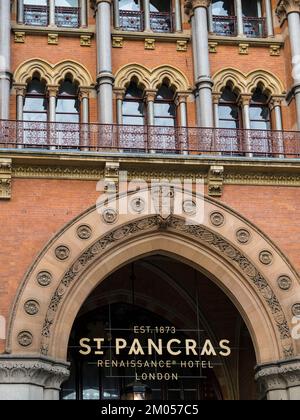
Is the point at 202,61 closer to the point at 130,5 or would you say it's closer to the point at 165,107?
the point at 165,107

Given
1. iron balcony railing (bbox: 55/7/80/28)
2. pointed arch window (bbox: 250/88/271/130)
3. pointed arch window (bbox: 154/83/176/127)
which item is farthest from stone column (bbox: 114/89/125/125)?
pointed arch window (bbox: 250/88/271/130)

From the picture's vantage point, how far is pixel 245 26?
20.8 meters

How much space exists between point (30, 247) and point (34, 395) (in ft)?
8.76

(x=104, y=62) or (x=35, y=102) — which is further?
(x=35, y=102)

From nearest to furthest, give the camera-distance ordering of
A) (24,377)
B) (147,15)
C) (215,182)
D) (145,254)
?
(24,377) < (145,254) < (215,182) < (147,15)

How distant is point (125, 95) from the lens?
19734 mm

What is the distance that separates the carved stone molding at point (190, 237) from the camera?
16.8 meters

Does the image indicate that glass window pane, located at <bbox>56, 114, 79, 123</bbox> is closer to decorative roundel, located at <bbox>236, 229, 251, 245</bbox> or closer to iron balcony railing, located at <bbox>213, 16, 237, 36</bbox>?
iron balcony railing, located at <bbox>213, 16, 237, 36</bbox>

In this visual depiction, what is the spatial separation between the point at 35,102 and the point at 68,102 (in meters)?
0.70

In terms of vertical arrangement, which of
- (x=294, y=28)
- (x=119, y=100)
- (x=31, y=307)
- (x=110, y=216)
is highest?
(x=294, y=28)

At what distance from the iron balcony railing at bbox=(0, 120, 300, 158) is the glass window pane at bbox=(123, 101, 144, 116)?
45.7 inches

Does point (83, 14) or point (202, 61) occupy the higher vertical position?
point (83, 14)

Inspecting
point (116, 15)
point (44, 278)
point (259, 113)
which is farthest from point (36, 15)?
point (44, 278)
